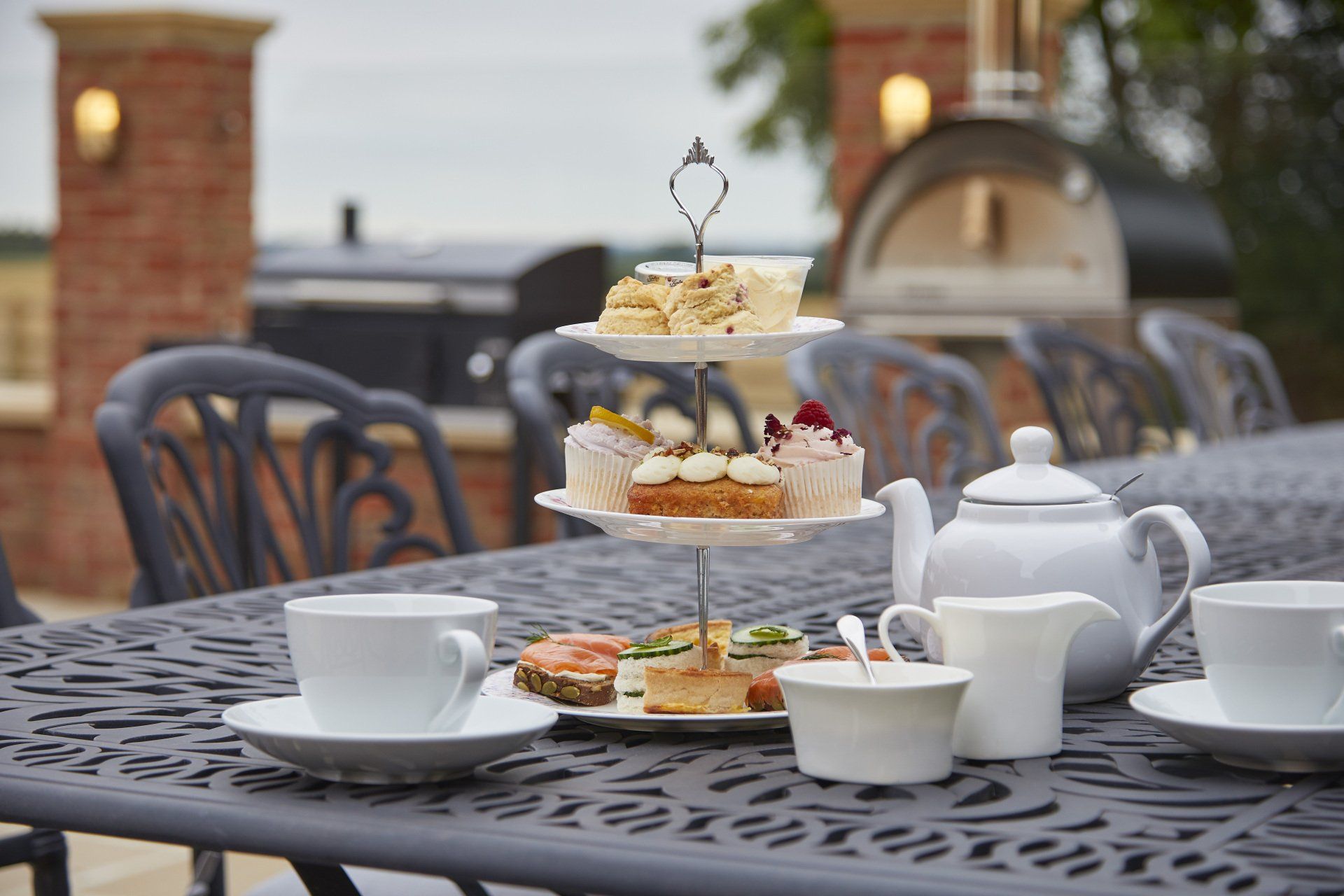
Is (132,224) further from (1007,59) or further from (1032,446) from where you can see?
(1032,446)

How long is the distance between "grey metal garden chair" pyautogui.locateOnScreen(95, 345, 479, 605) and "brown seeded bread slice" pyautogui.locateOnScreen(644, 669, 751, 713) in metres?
0.70

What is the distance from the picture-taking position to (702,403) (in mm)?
978

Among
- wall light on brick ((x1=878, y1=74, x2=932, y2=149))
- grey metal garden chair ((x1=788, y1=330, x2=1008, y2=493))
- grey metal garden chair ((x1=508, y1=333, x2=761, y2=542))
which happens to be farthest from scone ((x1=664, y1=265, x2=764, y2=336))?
wall light on brick ((x1=878, y1=74, x2=932, y2=149))

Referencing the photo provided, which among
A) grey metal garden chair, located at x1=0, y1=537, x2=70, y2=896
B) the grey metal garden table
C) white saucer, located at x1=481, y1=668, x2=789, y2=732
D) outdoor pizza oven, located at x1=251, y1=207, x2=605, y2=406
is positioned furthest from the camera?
outdoor pizza oven, located at x1=251, y1=207, x2=605, y2=406

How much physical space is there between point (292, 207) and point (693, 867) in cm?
678

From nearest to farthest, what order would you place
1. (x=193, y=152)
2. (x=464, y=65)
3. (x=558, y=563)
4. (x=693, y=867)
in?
(x=693, y=867) → (x=558, y=563) → (x=193, y=152) → (x=464, y=65)

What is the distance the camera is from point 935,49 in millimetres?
5840

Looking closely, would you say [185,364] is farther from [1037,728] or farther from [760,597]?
[1037,728]

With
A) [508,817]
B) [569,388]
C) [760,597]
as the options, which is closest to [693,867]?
[508,817]

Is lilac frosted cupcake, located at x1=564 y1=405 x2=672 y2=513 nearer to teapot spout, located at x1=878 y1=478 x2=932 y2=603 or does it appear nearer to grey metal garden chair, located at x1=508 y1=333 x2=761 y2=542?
teapot spout, located at x1=878 y1=478 x2=932 y2=603

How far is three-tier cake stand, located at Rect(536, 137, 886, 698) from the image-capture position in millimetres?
909

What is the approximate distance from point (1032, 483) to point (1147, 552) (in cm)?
8

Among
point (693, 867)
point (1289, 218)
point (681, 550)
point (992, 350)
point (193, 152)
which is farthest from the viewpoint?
point (1289, 218)

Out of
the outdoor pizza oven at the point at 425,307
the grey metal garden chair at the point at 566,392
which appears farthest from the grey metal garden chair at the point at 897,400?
the outdoor pizza oven at the point at 425,307
